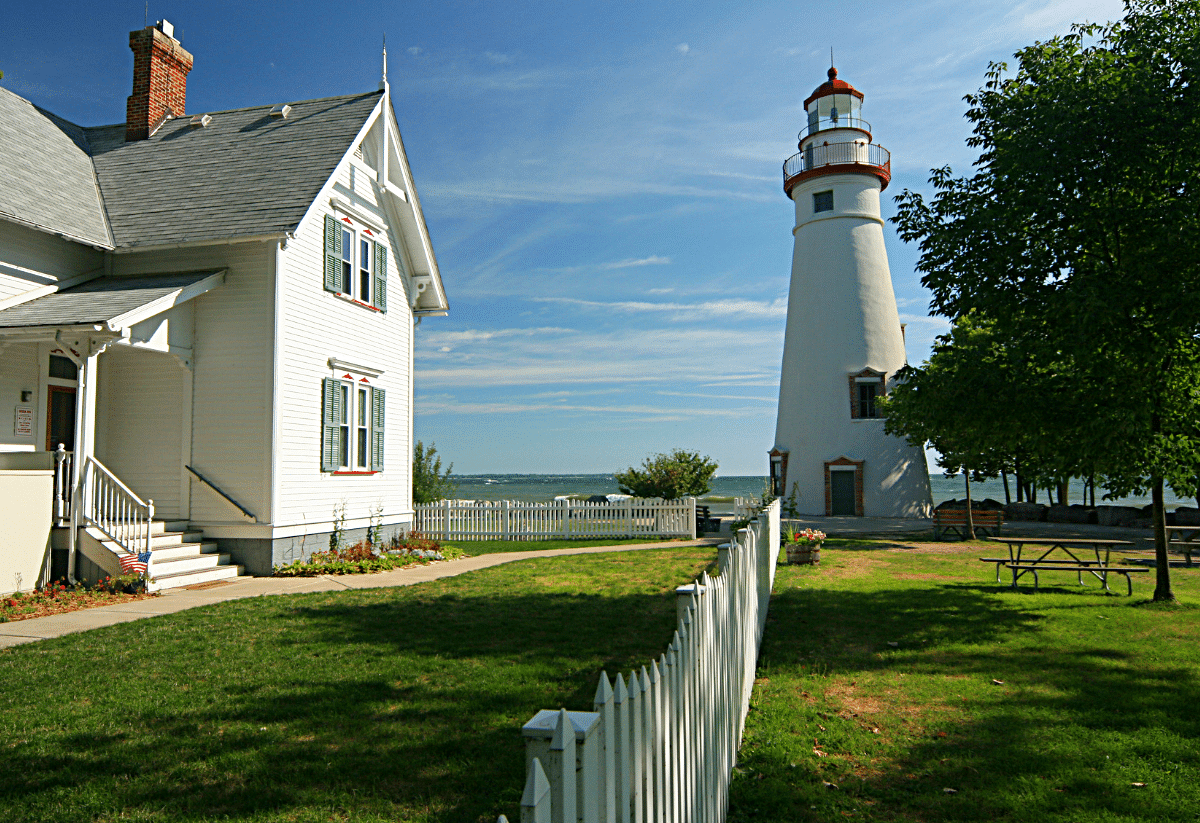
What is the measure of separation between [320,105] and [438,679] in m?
15.0

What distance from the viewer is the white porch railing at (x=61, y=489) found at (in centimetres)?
1119

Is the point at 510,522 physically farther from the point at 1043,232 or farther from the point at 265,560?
the point at 1043,232

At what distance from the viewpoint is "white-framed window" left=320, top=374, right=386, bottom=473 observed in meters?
14.9

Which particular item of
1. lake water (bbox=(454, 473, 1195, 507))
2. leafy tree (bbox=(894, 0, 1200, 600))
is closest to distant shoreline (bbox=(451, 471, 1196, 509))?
lake water (bbox=(454, 473, 1195, 507))

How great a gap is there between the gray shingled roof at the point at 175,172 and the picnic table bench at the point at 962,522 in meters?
18.8

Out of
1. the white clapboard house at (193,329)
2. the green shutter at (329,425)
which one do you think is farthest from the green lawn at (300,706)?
the green shutter at (329,425)

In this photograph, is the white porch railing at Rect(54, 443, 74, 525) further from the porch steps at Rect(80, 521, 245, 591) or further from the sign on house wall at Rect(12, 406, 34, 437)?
the sign on house wall at Rect(12, 406, 34, 437)

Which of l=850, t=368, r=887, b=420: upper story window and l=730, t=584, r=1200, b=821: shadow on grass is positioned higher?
l=850, t=368, r=887, b=420: upper story window

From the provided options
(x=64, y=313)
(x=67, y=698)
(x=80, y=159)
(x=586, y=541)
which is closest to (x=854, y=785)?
(x=67, y=698)

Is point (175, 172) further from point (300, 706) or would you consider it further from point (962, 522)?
point (962, 522)

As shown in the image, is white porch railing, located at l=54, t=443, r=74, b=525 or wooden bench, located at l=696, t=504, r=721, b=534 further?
wooden bench, located at l=696, t=504, r=721, b=534

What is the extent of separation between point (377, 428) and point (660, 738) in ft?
50.0

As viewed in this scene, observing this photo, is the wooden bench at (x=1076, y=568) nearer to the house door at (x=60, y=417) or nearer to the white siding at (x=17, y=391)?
the house door at (x=60, y=417)

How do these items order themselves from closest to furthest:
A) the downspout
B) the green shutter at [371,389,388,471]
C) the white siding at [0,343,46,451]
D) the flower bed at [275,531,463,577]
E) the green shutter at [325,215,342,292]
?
the downspout
the white siding at [0,343,46,451]
the flower bed at [275,531,463,577]
the green shutter at [325,215,342,292]
the green shutter at [371,389,388,471]
